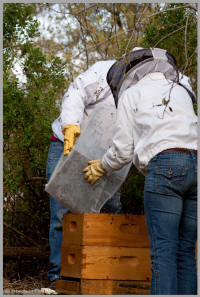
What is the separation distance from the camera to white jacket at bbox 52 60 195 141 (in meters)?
3.94

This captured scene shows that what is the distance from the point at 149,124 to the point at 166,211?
509 mm

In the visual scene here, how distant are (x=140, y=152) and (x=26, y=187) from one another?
2.75 m

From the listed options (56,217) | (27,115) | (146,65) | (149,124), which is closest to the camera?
(149,124)

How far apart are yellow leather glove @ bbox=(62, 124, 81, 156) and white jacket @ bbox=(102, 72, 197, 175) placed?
58 cm

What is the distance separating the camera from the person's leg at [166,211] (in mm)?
2734

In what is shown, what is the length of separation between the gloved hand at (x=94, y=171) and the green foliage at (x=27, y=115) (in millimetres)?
1633

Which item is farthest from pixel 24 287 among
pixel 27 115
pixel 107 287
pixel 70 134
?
pixel 27 115

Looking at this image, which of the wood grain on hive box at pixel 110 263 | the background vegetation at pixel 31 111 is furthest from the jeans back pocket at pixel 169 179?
the background vegetation at pixel 31 111

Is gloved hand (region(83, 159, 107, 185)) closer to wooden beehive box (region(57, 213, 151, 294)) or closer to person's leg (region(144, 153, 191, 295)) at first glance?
wooden beehive box (region(57, 213, 151, 294))

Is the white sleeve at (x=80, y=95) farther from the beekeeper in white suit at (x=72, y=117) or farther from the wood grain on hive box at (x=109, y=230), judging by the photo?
the wood grain on hive box at (x=109, y=230)

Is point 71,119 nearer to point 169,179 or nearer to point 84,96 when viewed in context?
point 84,96

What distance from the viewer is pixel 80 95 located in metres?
4.05

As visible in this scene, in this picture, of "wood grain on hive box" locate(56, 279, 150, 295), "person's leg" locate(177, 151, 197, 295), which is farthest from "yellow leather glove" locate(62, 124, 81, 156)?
"person's leg" locate(177, 151, 197, 295)

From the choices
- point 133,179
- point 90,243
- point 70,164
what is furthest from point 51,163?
point 133,179
